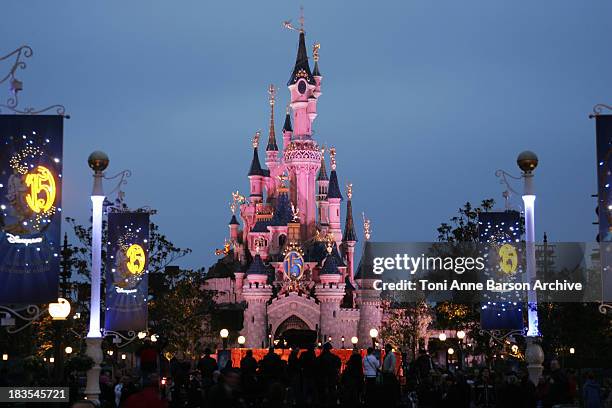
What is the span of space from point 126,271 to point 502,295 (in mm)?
9777

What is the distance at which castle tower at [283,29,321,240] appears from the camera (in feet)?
371

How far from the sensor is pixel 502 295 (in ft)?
92.5

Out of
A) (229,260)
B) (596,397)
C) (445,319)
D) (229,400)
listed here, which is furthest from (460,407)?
(229,260)

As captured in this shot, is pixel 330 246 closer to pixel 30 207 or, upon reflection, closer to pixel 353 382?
pixel 353 382

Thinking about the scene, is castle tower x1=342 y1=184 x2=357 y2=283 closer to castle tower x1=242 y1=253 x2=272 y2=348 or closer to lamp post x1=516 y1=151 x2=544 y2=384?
castle tower x1=242 y1=253 x2=272 y2=348

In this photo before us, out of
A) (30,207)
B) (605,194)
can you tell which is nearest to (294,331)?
(605,194)

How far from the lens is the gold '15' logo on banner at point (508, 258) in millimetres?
27517

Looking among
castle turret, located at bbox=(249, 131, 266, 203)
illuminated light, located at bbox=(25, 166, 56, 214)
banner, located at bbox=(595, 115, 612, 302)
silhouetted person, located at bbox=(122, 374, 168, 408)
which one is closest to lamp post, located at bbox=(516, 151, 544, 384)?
banner, located at bbox=(595, 115, 612, 302)

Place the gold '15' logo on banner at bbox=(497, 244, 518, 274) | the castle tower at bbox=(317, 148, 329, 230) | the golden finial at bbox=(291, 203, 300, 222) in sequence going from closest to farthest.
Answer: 1. the gold '15' logo on banner at bbox=(497, 244, 518, 274)
2. the golden finial at bbox=(291, 203, 300, 222)
3. the castle tower at bbox=(317, 148, 329, 230)

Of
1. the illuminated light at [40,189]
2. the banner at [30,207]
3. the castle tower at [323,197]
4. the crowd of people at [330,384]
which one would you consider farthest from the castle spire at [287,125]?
the illuminated light at [40,189]

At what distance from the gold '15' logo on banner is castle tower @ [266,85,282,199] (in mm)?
90795

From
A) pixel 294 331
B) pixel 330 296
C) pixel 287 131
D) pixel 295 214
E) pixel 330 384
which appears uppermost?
pixel 287 131

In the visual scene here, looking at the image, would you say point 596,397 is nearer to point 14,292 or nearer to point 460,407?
point 460,407

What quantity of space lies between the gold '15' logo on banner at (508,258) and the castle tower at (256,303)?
7528cm
